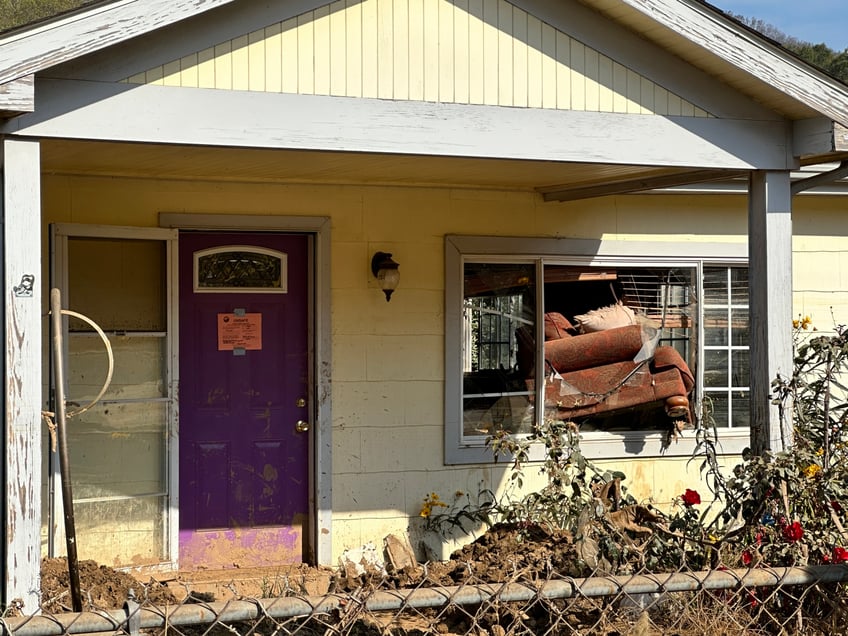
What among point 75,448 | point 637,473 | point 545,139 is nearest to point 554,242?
point 637,473

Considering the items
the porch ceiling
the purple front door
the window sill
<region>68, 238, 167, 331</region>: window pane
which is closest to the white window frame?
the window sill

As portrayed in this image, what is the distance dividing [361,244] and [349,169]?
0.81 meters

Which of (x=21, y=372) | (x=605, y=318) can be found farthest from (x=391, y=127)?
(x=605, y=318)

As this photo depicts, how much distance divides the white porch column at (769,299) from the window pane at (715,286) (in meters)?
2.19

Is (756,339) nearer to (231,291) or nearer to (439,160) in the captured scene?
(439,160)

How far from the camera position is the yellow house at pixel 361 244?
15.4 ft

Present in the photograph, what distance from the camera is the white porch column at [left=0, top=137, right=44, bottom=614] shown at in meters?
4.36

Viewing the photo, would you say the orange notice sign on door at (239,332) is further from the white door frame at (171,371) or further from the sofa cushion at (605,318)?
the sofa cushion at (605,318)

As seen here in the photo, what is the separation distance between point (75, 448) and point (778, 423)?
4198 millimetres

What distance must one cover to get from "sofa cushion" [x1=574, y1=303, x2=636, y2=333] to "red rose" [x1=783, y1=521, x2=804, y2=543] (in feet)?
10.2

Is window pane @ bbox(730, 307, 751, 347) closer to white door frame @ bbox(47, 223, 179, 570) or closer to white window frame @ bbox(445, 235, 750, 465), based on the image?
white window frame @ bbox(445, 235, 750, 465)

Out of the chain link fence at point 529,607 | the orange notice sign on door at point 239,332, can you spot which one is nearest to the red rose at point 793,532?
the chain link fence at point 529,607

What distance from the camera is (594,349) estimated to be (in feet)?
25.1

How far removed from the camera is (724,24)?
5281 millimetres
